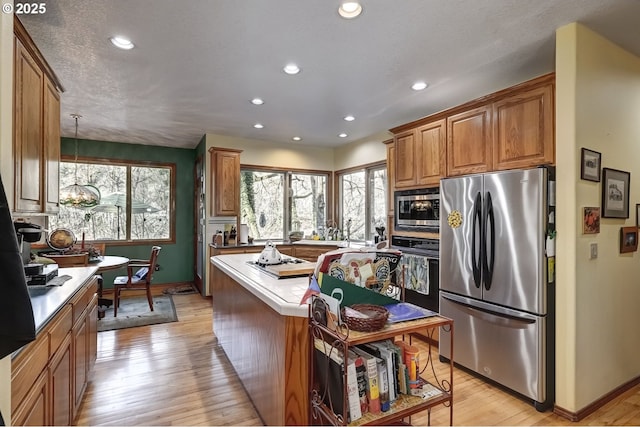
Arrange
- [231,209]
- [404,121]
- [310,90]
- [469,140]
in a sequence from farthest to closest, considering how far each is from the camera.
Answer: [231,209] → [404,121] → [310,90] → [469,140]

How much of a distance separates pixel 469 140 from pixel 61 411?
3.52m

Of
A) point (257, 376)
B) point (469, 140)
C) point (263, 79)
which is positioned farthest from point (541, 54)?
point (257, 376)

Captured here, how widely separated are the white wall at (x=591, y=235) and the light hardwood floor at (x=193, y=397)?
0.84 feet

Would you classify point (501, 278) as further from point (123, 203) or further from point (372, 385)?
point (123, 203)

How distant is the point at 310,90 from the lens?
3371 millimetres

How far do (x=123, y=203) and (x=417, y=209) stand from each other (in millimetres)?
5028

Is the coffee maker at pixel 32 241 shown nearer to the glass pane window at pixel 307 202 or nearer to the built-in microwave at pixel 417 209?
the built-in microwave at pixel 417 209

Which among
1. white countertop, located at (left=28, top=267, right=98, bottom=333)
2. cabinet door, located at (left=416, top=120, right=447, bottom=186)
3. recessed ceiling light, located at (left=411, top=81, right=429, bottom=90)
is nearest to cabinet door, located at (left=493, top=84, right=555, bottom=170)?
cabinet door, located at (left=416, top=120, right=447, bottom=186)

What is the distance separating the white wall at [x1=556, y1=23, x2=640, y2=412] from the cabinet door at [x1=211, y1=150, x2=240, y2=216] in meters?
4.19

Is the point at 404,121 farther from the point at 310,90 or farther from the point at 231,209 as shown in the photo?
the point at 231,209

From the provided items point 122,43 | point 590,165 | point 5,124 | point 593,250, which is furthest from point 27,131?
point 593,250

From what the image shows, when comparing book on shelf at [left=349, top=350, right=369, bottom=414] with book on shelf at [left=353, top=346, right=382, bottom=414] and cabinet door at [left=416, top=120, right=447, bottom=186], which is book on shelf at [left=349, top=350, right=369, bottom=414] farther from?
cabinet door at [left=416, top=120, right=447, bottom=186]

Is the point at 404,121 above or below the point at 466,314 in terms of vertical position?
above

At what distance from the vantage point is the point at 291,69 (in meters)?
2.87
